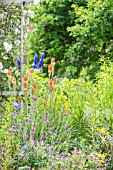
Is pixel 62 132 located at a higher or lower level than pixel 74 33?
lower

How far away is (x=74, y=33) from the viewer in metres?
5.04

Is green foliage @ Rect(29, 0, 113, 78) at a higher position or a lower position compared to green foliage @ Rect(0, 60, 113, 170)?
higher

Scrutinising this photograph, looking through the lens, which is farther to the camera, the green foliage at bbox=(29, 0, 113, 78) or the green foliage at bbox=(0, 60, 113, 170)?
the green foliage at bbox=(29, 0, 113, 78)

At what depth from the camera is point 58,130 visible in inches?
110

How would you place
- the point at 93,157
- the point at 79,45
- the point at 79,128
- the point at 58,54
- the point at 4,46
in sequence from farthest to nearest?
the point at 58,54 < the point at 79,45 < the point at 4,46 < the point at 79,128 < the point at 93,157

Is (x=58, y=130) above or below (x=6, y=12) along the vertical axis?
below

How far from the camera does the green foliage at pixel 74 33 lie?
4887mm

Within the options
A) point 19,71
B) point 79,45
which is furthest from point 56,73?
point 19,71

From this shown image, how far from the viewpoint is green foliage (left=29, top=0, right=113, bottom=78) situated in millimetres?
4887

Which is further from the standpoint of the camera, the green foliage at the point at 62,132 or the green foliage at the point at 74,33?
the green foliage at the point at 74,33

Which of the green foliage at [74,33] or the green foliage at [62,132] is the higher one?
the green foliage at [74,33]

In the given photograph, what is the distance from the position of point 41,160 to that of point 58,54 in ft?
12.2

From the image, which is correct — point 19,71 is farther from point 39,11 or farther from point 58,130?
point 39,11

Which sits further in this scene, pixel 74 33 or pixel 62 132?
pixel 74 33
